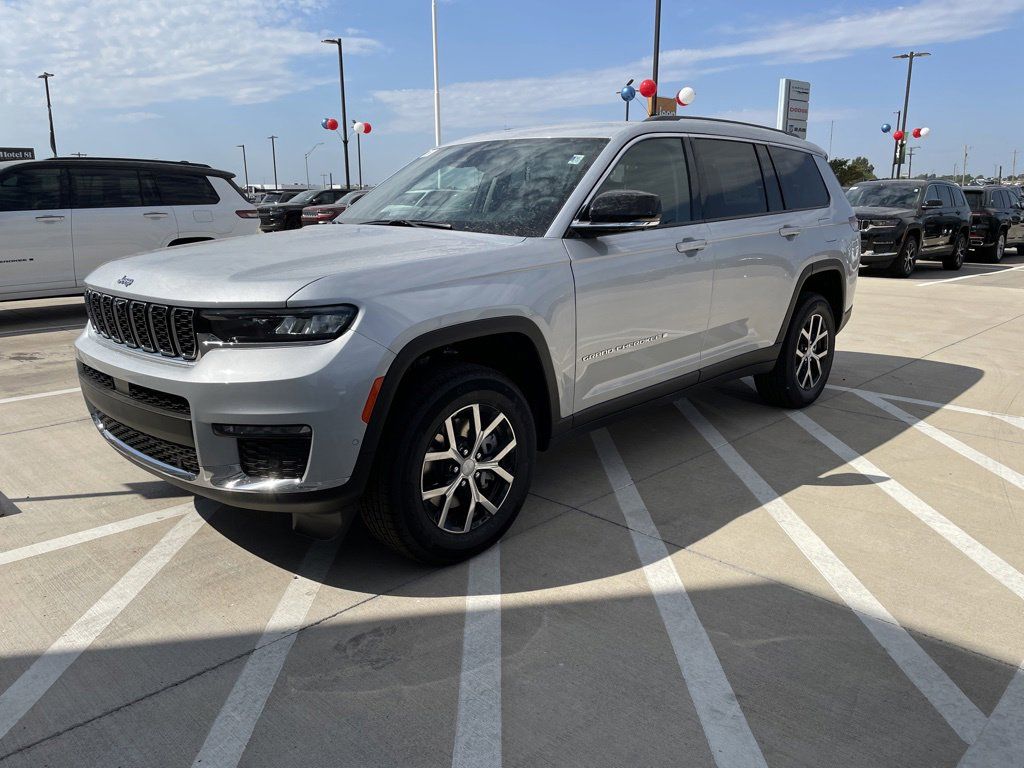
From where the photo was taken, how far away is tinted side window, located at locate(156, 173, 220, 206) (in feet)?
33.1

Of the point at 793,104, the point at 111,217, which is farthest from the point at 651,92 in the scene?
the point at 111,217

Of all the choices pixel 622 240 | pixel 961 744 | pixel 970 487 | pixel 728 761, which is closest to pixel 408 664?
pixel 728 761

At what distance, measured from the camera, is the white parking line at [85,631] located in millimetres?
2508

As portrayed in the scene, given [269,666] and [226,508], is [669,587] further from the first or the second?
[226,508]

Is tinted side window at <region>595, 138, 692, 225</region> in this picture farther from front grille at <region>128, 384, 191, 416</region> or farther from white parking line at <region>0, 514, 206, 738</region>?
white parking line at <region>0, 514, 206, 738</region>

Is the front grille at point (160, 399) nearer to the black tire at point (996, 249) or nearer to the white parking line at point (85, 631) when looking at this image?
the white parking line at point (85, 631)

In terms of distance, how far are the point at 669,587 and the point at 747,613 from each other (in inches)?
12.7

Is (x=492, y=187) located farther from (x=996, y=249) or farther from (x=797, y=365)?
(x=996, y=249)

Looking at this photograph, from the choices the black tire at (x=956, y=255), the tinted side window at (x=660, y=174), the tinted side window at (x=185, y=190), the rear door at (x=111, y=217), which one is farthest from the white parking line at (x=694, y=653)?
the black tire at (x=956, y=255)

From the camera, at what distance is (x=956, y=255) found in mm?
16672

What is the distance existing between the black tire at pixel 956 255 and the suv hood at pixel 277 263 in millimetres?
15848

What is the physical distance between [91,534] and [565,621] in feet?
7.30

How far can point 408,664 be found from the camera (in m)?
2.71

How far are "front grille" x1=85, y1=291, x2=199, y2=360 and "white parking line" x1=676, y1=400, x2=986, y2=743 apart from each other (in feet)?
8.60
